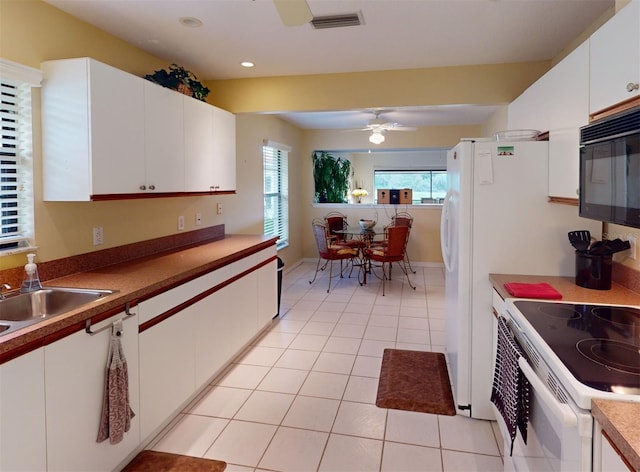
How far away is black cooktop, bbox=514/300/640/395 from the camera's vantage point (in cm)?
120

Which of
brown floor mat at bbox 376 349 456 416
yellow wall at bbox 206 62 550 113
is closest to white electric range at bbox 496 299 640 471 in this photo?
brown floor mat at bbox 376 349 456 416

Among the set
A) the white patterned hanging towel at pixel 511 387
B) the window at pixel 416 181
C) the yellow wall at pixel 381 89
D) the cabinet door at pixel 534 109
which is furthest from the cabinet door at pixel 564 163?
the window at pixel 416 181

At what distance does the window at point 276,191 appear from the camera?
5.91m

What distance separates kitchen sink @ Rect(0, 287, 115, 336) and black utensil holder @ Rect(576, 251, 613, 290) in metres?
2.41

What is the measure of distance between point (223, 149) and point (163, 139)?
2.94 ft

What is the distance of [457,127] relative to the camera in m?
7.01

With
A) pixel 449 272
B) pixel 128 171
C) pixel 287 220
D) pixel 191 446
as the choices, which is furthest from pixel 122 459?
pixel 287 220

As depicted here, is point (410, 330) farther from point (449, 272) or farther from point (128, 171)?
point (128, 171)

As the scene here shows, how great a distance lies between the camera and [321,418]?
254 cm

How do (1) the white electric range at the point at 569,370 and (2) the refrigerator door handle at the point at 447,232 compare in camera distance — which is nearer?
(1) the white electric range at the point at 569,370

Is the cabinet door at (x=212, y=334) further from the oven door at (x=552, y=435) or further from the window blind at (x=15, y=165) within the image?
the oven door at (x=552, y=435)

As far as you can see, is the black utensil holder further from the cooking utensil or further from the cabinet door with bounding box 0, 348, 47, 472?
the cabinet door with bounding box 0, 348, 47, 472

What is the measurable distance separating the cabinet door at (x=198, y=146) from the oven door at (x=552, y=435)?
257cm

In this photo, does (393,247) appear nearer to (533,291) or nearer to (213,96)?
(213,96)
